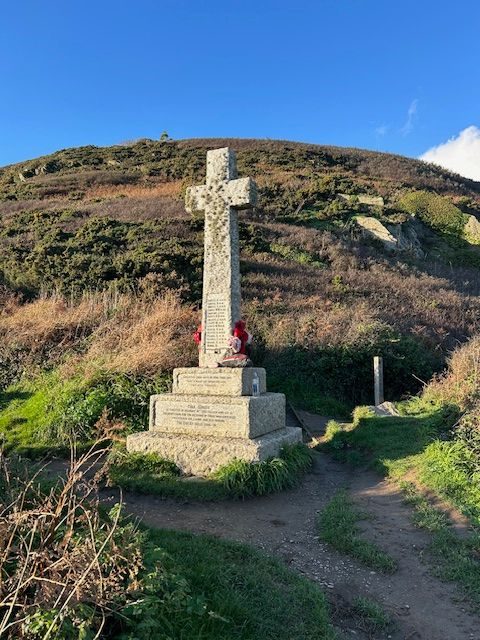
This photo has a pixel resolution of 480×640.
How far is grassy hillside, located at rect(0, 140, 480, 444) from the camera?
10.6 meters

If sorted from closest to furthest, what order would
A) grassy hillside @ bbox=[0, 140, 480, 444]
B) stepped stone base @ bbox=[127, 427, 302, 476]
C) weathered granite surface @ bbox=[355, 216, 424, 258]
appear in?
stepped stone base @ bbox=[127, 427, 302, 476] < grassy hillside @ bbox=[0, 140, 480, 444] < weathered granite surface @ bbox=[355, 216, 424, 258]

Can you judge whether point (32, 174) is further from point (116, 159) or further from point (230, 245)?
point (230, 245)

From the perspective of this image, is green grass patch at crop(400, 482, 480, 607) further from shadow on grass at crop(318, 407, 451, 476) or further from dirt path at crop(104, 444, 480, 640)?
shadow on grass at crop(318, 407, 451, 476)

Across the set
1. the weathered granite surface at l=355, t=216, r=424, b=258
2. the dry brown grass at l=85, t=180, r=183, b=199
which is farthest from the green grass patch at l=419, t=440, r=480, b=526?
the dry brown grass at l=85, t=180, r=183, b=199

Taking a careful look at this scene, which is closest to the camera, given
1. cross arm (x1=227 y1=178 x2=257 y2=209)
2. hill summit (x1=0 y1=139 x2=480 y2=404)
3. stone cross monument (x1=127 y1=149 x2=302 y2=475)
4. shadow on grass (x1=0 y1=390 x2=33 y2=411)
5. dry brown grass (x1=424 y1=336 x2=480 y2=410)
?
stone cross monument (x1=127 y1=149 x2=302 y2=475)

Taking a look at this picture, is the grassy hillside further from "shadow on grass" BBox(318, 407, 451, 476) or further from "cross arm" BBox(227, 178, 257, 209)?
"cross arm" BBox(227, 178, 257, 209)

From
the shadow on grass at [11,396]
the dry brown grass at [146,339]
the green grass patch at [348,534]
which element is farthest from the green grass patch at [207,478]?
the shadow on grass at [11,396]

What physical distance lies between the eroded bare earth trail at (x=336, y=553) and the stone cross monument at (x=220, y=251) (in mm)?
2540

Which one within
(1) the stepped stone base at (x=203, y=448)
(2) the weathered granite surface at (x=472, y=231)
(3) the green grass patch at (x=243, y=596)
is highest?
(2) the weathered granite surface at (x=472, y=231)

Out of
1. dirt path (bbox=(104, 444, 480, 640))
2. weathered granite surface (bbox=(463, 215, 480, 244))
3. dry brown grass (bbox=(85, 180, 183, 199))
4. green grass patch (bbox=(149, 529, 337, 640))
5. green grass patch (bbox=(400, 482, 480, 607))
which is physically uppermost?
dry brown grass (bbox=(85, 180, 183, 199))

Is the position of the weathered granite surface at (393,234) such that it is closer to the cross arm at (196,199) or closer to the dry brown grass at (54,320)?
the dry brown grass at (54,320)

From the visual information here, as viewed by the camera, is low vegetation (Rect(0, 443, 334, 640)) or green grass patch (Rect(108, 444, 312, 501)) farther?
green grass patch (Rect(108, 444, 312, 501))

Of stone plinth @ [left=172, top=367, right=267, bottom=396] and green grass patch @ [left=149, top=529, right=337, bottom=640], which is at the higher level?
stone plinth @ [left=172, top=367, right=267, bottom=396]

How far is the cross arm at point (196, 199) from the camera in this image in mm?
8953
